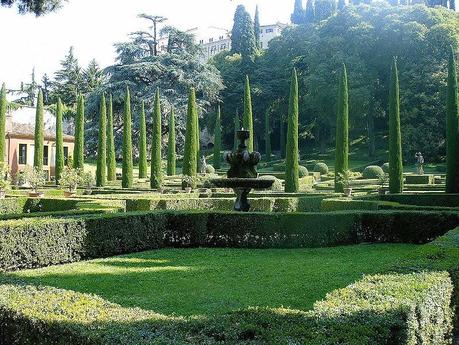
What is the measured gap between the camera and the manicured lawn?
687 cm

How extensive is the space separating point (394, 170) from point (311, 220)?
12834mm

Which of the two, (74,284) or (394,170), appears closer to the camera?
(74,284)

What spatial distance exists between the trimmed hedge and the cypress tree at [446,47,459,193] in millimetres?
19508

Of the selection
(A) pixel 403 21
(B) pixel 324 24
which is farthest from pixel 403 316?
(B) pixel 324 24

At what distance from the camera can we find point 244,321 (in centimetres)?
358

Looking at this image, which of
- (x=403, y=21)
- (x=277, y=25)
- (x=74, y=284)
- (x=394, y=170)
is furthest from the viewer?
(x=277, y=25)

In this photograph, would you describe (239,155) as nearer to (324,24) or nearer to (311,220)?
(311,220)

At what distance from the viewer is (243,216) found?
42.7 ft

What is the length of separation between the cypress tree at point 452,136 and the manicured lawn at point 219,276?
38.5ft

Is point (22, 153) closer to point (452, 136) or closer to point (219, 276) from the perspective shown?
point (452, 136)

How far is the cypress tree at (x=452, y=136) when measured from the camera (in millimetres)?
22484

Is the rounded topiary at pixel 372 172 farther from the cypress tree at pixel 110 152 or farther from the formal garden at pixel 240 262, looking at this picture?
the cypress tree at pixel 110 152

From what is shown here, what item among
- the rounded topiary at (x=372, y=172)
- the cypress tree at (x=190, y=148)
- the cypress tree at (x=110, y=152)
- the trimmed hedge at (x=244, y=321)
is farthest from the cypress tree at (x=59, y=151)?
the trimmed hedge at (x=244, y=321)

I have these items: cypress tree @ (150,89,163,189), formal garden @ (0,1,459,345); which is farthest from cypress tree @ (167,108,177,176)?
formal garden @ (0,1,459,345)
